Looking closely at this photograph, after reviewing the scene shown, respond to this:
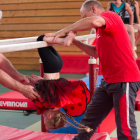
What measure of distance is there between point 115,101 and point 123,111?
9cm

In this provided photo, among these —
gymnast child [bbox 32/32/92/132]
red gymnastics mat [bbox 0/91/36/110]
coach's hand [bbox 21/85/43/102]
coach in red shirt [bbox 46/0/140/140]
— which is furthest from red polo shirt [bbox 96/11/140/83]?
red gymnastics mat [bbox 0/91/36/110]

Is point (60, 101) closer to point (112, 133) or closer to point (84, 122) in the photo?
point (84, 122)

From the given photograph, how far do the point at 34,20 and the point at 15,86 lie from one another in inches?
260

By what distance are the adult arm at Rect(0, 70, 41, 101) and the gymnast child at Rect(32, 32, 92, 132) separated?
0.15ft

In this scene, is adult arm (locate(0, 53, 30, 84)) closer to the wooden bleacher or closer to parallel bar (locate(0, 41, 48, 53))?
parallel bar (locate(0, 41, 48, 53))

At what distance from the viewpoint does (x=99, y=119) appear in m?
1.79

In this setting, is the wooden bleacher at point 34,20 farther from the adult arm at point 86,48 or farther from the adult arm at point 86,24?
the adult arm at point 86,24

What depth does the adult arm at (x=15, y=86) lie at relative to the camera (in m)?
1.17

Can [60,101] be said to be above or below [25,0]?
below

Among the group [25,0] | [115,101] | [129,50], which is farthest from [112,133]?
[25,0]

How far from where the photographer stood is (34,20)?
7.50m

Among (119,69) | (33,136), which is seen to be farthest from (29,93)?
(33,136)

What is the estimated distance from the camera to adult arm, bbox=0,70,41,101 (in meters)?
1.17

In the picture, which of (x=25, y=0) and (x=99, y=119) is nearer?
(x=99, y=119)
